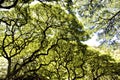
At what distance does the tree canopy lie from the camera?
2089 cm

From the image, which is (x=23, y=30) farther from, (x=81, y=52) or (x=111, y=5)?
(x=111, y=5)

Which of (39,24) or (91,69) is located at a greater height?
(39,24)

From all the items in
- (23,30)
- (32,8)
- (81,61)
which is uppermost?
(32,8)

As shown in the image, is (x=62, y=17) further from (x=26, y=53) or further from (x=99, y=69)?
(x=99, y=69)

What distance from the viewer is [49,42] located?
25609 mm

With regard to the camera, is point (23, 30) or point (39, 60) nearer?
A: point (23, 30)

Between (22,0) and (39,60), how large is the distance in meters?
17.4

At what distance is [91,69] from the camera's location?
34156 millimetres

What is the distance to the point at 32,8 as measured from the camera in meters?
22.6

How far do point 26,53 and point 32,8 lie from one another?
25.9 ft

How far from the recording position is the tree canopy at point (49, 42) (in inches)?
822

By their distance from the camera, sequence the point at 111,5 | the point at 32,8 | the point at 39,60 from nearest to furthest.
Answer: the point at 111,5 → the point at 32,8 → the point at 39,60

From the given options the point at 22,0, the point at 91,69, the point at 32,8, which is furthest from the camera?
the point at 91,69

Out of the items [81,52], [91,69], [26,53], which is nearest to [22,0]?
[26,53]
